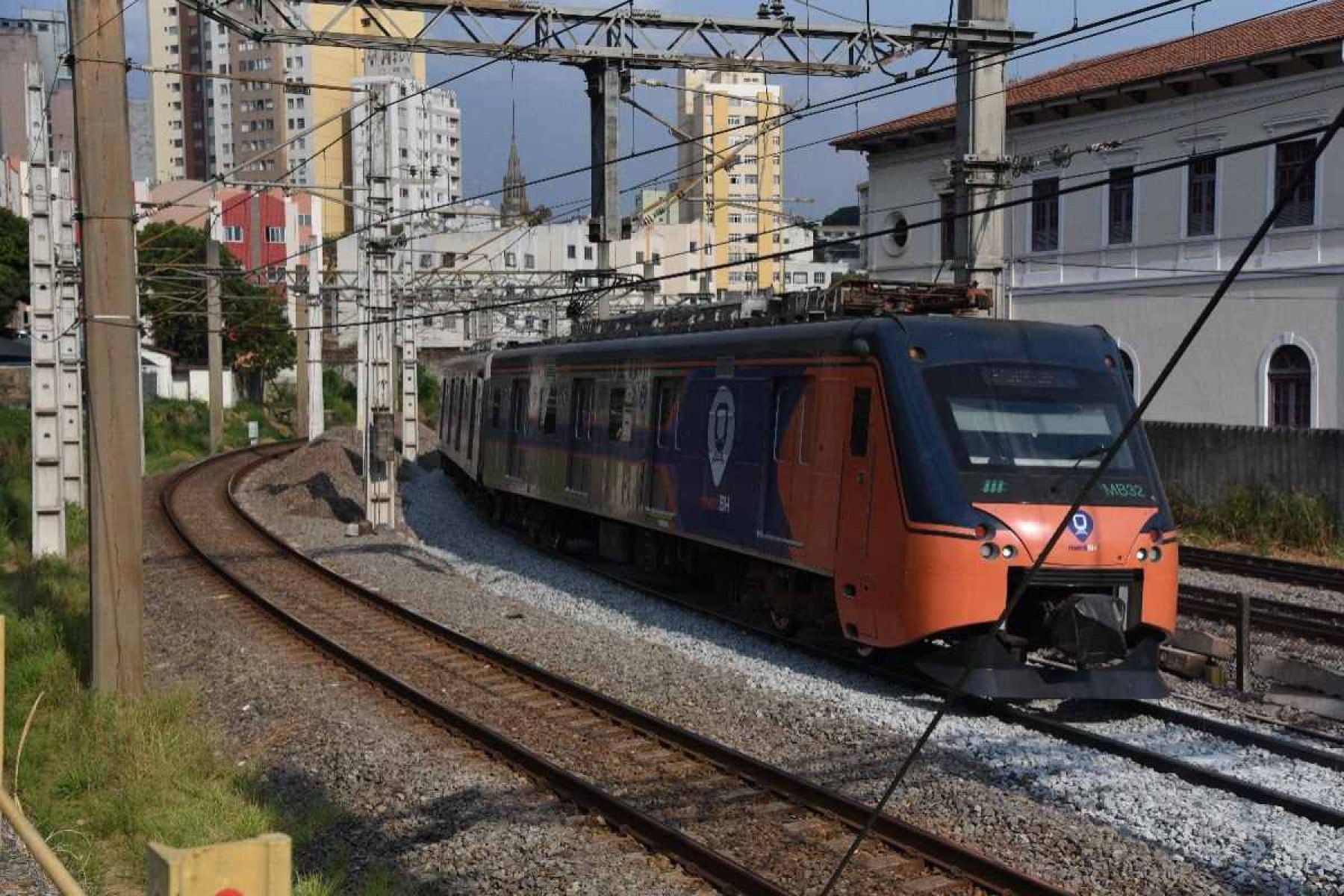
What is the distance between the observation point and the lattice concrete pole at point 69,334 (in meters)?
23.6

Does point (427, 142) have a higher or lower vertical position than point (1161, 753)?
higher

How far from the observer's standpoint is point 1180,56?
2880 centimetres

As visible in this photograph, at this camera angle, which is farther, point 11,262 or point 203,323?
point 203,323

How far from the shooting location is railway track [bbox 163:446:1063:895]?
691 cm

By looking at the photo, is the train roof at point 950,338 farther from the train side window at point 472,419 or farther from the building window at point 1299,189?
the building window at point 1299,189

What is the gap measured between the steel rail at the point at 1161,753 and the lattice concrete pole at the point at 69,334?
15907mm

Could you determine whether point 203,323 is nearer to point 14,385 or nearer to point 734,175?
point 14,385

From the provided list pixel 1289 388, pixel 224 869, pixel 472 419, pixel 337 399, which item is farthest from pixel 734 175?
pixel 224 869

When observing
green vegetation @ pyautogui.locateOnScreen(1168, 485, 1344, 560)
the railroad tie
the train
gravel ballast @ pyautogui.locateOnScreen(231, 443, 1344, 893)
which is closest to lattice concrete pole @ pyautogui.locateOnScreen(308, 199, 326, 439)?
green vegetation @ pyautogui.locateOnScreen(1168, 485, 1344, 560)

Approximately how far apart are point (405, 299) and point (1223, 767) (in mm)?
30689

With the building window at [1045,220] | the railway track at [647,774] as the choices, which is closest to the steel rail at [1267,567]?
the railway track at [647,774]

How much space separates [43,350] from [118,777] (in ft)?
48.5

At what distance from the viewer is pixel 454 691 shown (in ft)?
37.5

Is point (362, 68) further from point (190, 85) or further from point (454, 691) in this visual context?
point (454, 691)
